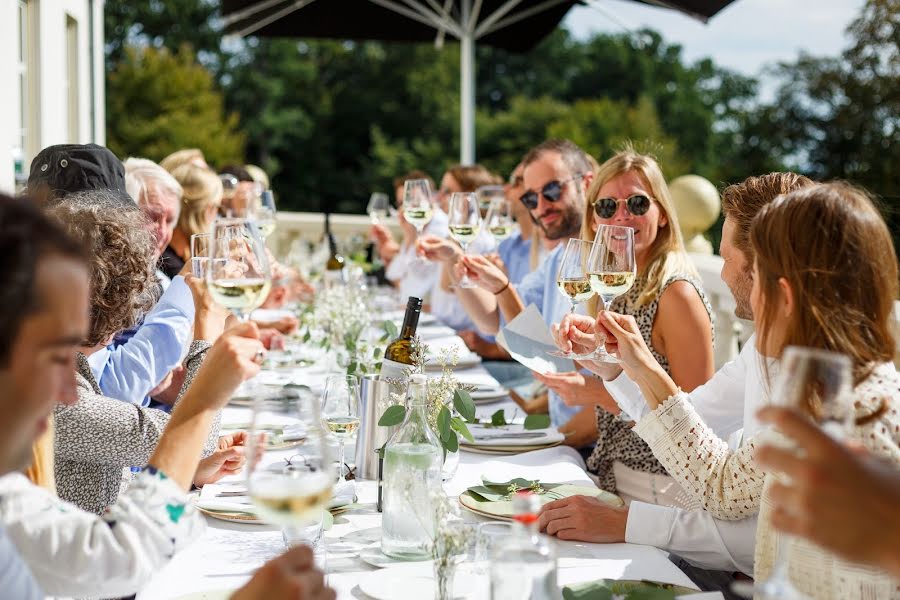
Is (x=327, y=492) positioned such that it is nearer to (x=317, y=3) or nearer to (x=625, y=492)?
(x=625, y=492)

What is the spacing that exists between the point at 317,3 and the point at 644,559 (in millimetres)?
7049

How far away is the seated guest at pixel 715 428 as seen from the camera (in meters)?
1.92

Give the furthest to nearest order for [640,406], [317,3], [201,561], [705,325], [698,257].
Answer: [317,3] < [698,257] < [705,325] < [640,406] < [201,561]

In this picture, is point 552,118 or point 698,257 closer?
point 698,257

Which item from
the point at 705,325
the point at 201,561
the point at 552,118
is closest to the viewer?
the point at 201,561

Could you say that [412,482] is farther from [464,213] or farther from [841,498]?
[464,213]

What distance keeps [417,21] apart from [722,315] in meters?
4.58

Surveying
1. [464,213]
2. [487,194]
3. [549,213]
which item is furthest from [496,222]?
[464,213]

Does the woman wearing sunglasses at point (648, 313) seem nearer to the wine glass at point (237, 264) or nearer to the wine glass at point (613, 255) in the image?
the wine glass at point (613, 255)

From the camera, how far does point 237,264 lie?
1611mm

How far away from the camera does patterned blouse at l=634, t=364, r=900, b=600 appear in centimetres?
137

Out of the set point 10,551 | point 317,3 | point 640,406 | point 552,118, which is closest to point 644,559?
point 640,406

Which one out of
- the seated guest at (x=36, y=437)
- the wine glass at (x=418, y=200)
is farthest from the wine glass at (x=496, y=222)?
the seated guest at (x=36, y=437)

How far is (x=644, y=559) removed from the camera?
6.01 ft
